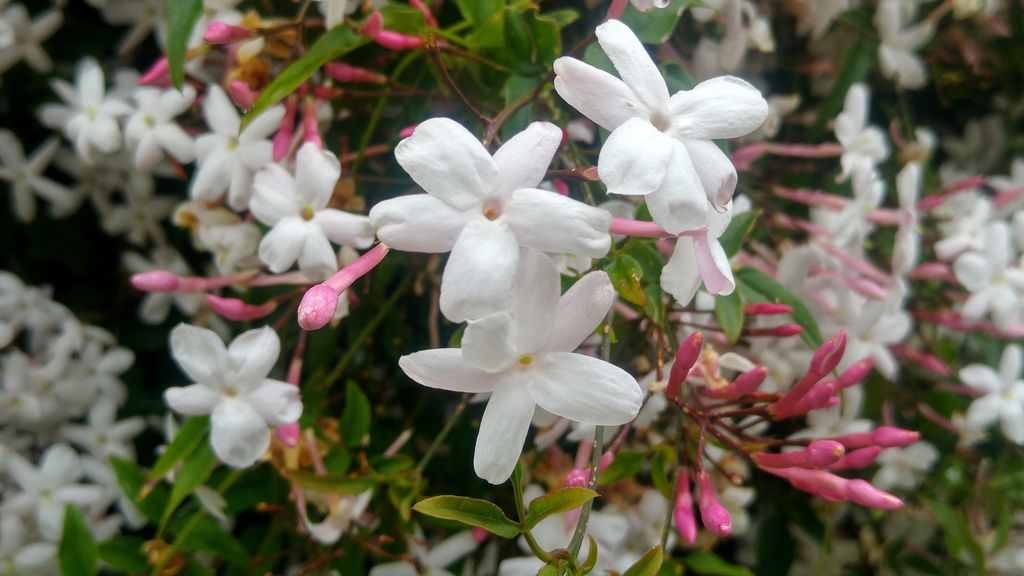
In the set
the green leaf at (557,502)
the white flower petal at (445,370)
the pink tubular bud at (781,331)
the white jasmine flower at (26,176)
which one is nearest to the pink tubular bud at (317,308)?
the white flower petal at (445,370)

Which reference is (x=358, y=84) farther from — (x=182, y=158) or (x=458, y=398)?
(x=458, y=398)

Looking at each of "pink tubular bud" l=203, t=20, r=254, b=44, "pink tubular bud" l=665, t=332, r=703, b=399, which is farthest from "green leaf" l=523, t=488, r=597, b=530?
"pink tubular bud" l=203, t=20, r=254, b=44

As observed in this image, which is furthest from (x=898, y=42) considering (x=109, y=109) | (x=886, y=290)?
(x=109, y=109)

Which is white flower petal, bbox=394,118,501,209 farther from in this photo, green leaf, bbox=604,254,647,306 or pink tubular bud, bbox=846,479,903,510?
pink tubular bud, bbox=846,479,903,510

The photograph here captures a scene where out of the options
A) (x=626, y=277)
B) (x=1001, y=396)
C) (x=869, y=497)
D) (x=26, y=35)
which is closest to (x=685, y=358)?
(x=626, y=277)

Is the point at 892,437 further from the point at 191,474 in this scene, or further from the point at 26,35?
the point at 26,35

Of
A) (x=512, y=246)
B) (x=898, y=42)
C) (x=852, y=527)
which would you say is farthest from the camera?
(x=852, y=527)
